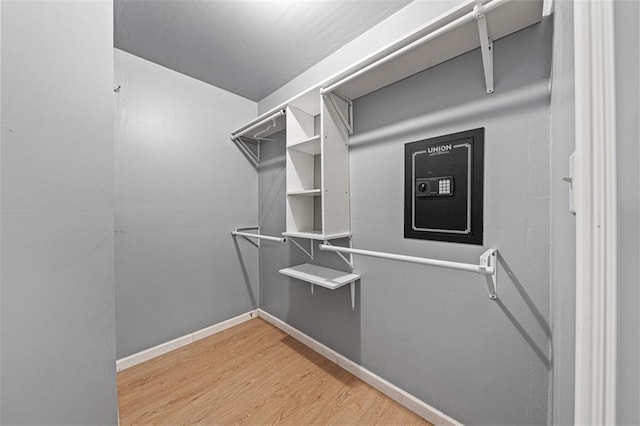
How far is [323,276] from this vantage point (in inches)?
64.4

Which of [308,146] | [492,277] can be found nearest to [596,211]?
[492,277]

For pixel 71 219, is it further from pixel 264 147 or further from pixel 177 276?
pixel 264 147

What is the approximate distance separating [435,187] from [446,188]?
2.1 inches

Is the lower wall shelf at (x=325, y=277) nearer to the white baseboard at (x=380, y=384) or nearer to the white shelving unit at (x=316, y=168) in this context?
the white shelving unit at (x=316, y=168)

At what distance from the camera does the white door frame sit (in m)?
0.31

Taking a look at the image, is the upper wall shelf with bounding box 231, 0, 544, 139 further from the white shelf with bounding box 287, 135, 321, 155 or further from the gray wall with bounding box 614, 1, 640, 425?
the gray wall with bounding box 614, 1, 640, 425

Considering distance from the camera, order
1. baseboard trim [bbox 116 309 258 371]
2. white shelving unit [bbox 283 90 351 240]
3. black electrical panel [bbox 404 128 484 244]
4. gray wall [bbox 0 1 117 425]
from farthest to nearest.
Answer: baseboard trim [bbox 116 309 258 371] < white shelving unit [bbox 283 90 351 240] < black electrical panel [bbox 404 128 484 244] < gray wall [bbox 0 1 117 425]

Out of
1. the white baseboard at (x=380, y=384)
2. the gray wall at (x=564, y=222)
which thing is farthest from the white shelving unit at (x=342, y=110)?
the white baseboard at (x=380, y=384)

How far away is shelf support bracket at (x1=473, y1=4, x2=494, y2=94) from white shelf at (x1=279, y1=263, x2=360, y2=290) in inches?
49.3

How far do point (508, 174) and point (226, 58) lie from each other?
1976 millimetres

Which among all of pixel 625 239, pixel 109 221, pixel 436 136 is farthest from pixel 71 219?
pixel 436 136

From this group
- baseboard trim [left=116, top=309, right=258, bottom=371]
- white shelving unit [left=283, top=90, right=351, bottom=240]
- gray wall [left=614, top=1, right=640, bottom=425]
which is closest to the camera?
gray wall [left=614, top=1, right=640, bottom=425]

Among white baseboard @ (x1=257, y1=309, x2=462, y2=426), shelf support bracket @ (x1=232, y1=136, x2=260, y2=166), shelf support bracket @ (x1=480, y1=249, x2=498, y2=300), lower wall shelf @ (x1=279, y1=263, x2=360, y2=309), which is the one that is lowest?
white baseboard @ (x1=257, y1=309, x2=462, y2=426)

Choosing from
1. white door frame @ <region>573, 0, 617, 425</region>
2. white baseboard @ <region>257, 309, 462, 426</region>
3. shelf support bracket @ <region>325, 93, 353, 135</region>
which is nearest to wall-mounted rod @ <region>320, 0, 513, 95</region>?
shelf support bracket @ <region>325, 93, 353, 135</region>
